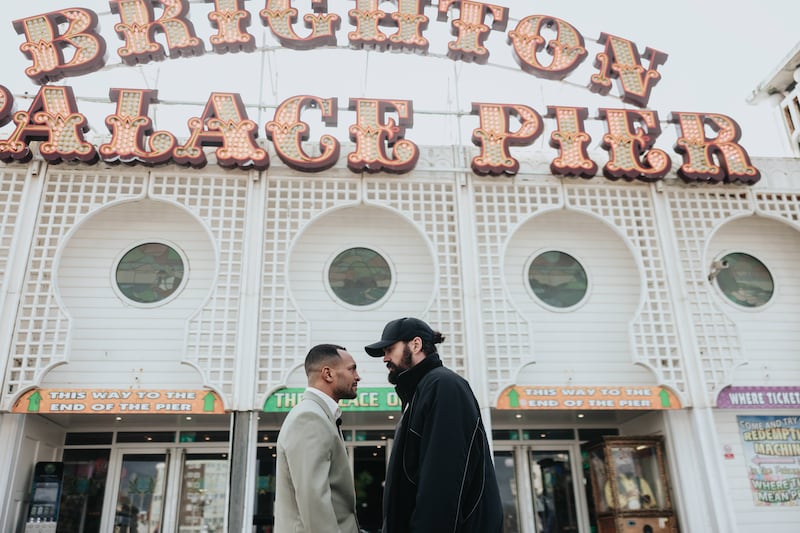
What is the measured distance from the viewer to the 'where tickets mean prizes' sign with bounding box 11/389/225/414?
31.5 feet

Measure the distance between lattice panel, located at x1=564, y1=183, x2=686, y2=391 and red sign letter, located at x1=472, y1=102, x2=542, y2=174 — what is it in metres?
1.32

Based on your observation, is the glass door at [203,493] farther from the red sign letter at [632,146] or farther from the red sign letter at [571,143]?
the red sign letter at [632,146]

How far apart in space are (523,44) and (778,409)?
899cm

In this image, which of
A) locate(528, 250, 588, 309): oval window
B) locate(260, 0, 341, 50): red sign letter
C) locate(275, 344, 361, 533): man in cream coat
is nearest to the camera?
locate(275, 344, 361, 533): man in cream coat

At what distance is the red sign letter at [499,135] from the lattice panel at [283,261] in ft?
8.26

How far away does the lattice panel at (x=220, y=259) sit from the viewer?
10219mm

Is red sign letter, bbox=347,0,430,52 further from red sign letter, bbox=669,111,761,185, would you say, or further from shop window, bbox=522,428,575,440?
shop window, bbox=522,428,575,440

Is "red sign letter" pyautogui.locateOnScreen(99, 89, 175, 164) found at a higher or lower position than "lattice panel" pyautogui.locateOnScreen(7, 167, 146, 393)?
higher

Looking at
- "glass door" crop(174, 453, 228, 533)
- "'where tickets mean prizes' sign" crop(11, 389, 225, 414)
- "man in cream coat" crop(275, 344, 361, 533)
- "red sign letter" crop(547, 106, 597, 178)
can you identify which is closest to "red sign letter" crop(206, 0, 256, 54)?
"red sign letter" crop(547, 106, 597, 178)

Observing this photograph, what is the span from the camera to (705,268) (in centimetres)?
1163

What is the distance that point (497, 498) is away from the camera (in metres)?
2.93

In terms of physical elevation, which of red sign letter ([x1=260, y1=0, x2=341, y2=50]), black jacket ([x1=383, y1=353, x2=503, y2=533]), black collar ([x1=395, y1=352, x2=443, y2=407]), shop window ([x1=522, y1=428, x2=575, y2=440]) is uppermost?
red sign letter ([x1=260, y1=0, x2=341, y2=50])

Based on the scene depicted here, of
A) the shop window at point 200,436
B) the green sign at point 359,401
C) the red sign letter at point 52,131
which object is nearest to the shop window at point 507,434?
the green sign at point 359,401

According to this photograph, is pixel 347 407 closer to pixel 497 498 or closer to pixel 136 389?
pixel 136 389
